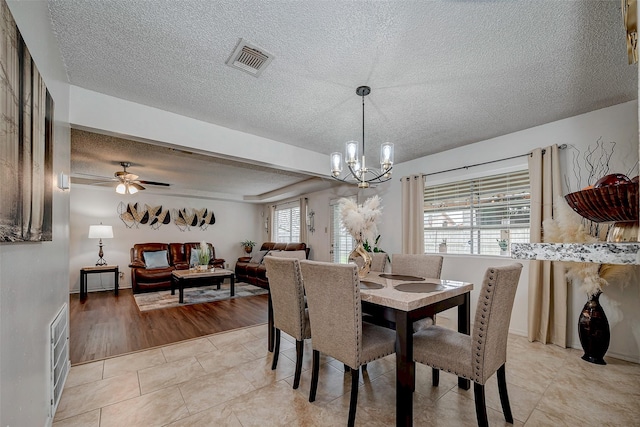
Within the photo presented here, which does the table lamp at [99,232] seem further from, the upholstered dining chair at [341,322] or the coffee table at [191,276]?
the upholstered dining chair at [341,322]

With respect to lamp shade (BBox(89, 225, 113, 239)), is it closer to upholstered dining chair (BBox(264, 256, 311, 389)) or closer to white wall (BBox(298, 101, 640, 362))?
upholstered dining chair (BBox(264, 256, 311, 389))

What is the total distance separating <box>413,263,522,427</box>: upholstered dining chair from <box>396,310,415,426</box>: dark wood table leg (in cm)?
19

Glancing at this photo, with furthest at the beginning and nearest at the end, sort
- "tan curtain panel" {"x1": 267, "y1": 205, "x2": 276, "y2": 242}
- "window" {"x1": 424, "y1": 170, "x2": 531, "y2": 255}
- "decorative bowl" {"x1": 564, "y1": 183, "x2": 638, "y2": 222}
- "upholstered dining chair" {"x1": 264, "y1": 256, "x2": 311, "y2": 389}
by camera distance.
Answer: "tan curtain panel" {"x1": 267, "y1": 205, "x2": 276, "y2": 242} < "window" {"x1": 424, "y1": 170, "x2": 531, "y2": 255} < "upholstered dining chair" {"x1": 264, "y1": 256, "x2": 311, "y2": 389} < "decorative bowl" {"x1": 564, "y1": 183, "x2": 638, "y2": 222}

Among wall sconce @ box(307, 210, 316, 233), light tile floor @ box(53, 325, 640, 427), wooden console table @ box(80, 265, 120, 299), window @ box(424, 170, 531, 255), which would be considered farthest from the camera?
wall sconce @ box(307, 210, 316, 233)

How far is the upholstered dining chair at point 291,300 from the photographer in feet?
7.25

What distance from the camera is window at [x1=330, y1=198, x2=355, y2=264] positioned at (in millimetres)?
5797

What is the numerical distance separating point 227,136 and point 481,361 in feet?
10.4

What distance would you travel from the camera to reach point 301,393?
2127mm

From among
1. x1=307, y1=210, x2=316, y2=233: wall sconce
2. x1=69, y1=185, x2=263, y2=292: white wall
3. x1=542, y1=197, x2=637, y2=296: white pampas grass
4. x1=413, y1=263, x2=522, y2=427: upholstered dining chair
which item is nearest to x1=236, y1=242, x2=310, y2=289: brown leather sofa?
x1=307, y1=210, x2=316, y2=233: wall sconce

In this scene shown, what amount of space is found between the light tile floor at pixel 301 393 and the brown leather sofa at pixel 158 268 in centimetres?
338

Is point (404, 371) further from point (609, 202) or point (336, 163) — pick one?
point (336, 163)

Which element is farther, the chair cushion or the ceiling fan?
the ceiling fan

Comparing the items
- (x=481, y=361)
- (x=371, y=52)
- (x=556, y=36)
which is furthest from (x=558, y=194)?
(x=371, y=52)

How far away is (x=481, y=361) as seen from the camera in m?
1.59
